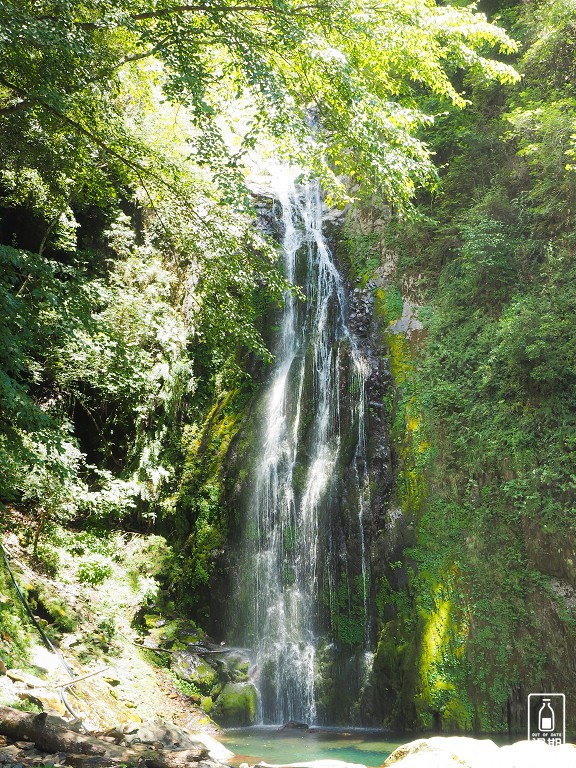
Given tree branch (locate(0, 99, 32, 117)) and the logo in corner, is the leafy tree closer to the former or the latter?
tree branch (locate(0, 99, 32, 117))

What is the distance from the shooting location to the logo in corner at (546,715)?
23.0ft

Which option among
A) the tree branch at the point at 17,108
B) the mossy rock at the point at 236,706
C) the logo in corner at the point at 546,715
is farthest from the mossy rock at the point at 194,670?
the tree branch at the point at 17,108

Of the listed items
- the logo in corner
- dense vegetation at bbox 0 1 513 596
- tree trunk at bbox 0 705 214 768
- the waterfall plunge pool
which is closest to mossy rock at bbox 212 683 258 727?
the waterfall plunge pool

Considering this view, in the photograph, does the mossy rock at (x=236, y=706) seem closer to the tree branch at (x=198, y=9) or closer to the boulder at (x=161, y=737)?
the boulder at (x=161, y=737)

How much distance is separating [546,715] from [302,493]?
15.7ft

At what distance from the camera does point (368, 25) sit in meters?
7.04

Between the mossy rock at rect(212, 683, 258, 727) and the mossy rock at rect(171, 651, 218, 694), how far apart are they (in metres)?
0.25

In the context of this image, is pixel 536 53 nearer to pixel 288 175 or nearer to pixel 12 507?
pixel 288 175

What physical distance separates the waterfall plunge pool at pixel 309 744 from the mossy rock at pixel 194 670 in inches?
28.2

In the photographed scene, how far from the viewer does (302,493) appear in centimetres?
1035

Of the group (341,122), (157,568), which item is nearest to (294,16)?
(341,122)

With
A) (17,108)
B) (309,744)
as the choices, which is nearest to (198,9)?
(17,108)

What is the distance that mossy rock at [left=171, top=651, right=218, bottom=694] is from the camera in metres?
8.42

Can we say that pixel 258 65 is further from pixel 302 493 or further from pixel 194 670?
pixel 194 670
